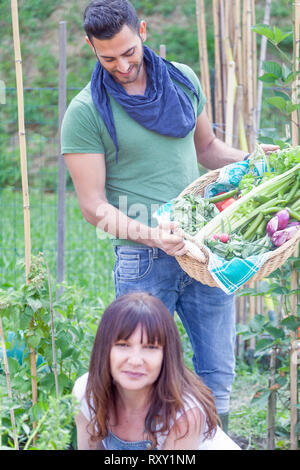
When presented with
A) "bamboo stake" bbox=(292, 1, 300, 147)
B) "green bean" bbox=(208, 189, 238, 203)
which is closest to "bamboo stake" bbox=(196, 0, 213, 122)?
"bamboo stake" bbox=(292, 1, 300, 147)

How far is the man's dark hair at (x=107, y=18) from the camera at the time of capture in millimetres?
1789

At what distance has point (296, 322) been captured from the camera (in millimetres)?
2086

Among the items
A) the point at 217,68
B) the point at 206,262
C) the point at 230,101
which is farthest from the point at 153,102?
the point at 217,68

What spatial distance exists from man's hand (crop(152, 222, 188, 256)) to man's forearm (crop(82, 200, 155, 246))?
16cm

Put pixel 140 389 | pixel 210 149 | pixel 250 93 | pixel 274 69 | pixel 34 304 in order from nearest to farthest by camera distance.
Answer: pixel 140 389
pixel 34 304
pixel 274 69
pixel 210 149
pixel 250 93

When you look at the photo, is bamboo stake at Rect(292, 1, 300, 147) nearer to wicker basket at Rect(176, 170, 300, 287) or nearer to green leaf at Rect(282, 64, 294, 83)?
green leaf at Rect(282, 64, 294, 83)

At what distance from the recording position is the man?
1.90 metres

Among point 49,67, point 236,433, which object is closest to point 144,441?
point 236,433

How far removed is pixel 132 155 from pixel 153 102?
0.61 ft

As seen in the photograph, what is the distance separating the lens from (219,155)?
2.27 metres

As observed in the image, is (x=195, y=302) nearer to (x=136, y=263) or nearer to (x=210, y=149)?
(x=136, y=263)

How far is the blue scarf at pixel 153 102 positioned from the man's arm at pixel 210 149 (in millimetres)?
196

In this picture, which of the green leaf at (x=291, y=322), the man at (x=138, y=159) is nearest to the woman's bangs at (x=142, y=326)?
the man at (x=138, y=159)
